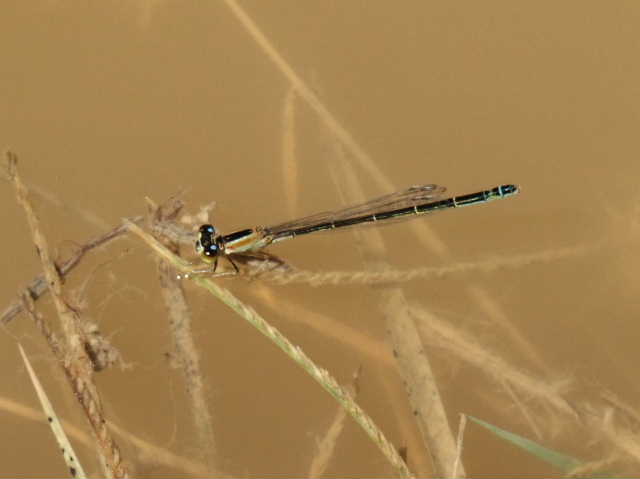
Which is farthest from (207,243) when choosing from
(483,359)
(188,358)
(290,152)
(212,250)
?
(483,359)

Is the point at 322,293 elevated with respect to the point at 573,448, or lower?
elevated

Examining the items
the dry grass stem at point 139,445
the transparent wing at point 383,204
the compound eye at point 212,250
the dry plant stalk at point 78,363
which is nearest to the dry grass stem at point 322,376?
the compound eye at point 212,250

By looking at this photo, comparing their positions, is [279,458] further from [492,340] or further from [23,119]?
[23,119]

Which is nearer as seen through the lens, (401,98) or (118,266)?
(118,266)

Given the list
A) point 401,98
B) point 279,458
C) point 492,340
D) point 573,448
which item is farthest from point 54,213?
point 573,448

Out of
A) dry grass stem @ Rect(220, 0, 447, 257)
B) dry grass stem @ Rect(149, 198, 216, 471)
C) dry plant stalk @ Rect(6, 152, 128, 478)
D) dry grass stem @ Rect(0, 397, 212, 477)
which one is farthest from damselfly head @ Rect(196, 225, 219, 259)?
dry grass stem @ Rect(0, 397, 212, 477)

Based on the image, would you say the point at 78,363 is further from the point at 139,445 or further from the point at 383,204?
the point at 383,204
